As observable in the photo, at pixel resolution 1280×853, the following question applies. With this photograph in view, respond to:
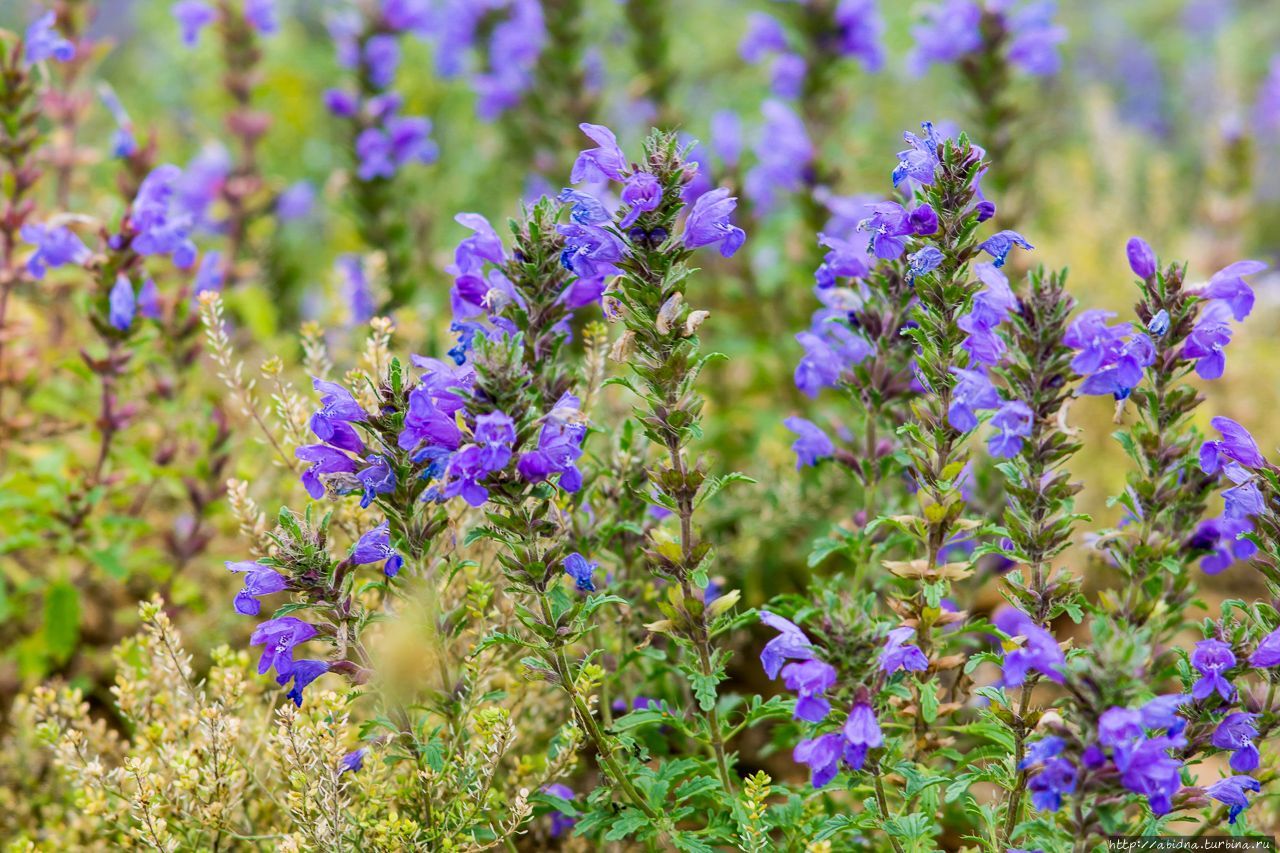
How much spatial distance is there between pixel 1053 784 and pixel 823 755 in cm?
46

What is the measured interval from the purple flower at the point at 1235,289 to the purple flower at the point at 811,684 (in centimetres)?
132

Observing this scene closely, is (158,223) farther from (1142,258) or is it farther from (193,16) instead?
(1142,258)

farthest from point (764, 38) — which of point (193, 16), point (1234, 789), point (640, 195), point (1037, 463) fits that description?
point (1234, 789)

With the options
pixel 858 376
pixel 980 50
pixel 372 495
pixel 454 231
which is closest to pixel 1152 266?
pixel 858 376

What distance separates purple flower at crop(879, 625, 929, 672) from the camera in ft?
7.26

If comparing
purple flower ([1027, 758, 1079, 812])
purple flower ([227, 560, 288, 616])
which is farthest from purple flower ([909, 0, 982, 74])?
purple flower ([227, 560, 288, 616])

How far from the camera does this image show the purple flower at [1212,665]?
232 cm

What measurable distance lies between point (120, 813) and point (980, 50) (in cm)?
453

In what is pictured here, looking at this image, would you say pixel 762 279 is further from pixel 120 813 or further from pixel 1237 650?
pixel 120 813

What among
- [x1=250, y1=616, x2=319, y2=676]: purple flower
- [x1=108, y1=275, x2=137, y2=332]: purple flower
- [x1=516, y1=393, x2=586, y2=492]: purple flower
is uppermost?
[x1=108, y1=275, x2=137, y2=332]: purple flower

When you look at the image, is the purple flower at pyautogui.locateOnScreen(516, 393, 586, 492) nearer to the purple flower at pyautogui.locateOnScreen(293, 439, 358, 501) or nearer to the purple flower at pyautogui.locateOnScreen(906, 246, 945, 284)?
the purple flower at pyautogui.locateOnScreen(293, 439, 358, 501)

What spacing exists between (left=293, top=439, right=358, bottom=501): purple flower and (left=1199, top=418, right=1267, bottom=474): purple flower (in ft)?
6.51

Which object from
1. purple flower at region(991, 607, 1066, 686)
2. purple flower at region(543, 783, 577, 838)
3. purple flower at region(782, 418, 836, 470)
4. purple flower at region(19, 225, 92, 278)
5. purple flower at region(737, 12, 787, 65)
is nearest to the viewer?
purple flower at region(991, 607, 1066, 686)

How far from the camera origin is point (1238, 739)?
2.37m
